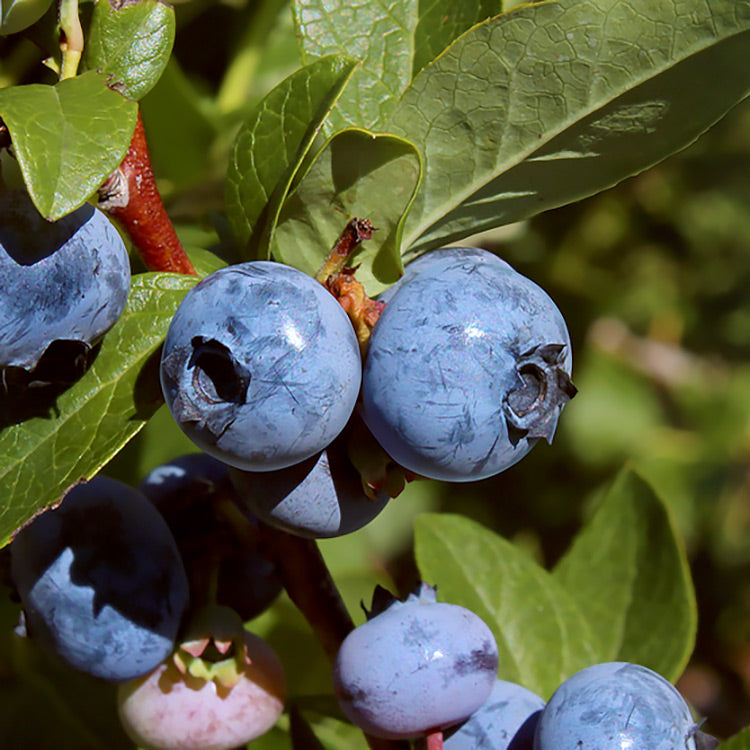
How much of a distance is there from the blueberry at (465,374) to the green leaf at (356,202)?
10 cm

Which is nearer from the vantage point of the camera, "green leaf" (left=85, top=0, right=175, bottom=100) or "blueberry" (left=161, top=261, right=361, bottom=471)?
"blueberry" (left=161, top=261, right=361, bottom=471)

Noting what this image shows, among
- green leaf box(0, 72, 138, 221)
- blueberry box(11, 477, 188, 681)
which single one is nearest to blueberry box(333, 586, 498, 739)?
blueberry box(11, 477, 188, 681)

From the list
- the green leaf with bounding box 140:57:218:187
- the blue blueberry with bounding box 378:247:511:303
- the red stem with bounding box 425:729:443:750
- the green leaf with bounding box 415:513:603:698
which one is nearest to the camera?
the blue blueberry with bounding box 378:247:511:303

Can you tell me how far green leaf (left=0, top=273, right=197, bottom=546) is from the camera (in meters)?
0.83

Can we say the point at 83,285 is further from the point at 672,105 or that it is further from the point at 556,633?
the point at 556,633

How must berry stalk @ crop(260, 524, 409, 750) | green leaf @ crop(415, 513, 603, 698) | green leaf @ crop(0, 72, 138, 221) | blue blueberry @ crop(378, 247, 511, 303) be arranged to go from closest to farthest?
green leaf @ crop(0, 72, 138, 221), blue blueberry @ crop(378, 247, 511, 303), berry stalk @ crop(260, 524, 409, 750), green leaf @ crop(415, 513, 603, 698)

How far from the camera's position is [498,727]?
95cm

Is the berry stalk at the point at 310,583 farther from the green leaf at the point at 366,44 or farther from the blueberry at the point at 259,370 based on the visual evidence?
the green leaf at the point at 366,44

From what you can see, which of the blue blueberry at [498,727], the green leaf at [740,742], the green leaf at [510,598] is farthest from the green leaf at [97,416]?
the green leaf at [740,742]

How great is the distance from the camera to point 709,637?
9.52 ft

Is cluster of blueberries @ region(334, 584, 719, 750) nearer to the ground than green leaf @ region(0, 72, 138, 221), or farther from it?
nearer to the ground

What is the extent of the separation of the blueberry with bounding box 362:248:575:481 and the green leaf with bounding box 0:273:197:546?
23 centimetres

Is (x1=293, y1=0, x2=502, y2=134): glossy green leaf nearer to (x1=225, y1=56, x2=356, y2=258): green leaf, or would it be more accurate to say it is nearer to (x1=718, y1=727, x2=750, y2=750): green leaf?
(x1=225, y1=56, x2=356, y2=258): green leaf

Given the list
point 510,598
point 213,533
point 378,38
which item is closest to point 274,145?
point 378,38
